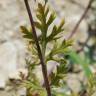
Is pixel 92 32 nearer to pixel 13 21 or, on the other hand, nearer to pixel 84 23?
pixel 84 23

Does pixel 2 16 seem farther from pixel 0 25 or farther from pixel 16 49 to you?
pixel 16 49

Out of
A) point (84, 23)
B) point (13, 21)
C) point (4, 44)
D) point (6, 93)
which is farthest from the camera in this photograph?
point (84, 23)

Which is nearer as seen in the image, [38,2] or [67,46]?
[38,2]

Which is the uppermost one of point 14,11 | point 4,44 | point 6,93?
point 14,11

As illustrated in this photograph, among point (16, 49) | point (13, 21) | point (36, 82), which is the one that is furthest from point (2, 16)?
point (36, 82)

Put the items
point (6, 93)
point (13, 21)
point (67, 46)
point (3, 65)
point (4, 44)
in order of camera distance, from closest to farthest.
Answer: point (67, 46), point (6, 93), point (3, 65), point (4, 44), point (13, 21)

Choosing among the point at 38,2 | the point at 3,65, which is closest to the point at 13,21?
the point at 3,65

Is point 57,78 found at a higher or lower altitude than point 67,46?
lower
